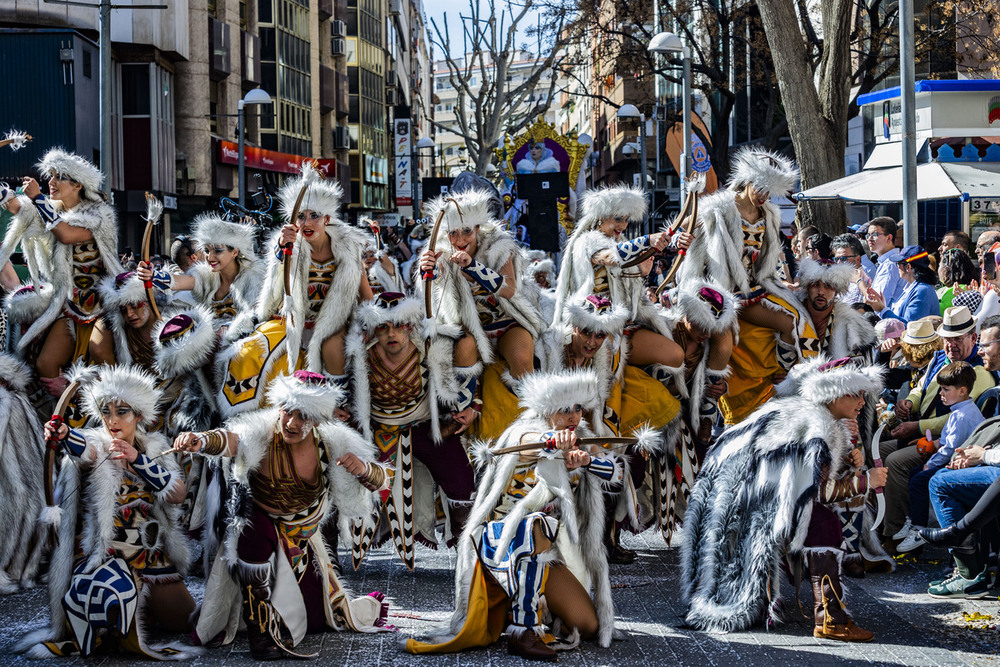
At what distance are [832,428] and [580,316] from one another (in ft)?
5.07

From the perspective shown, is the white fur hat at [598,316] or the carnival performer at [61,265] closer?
the white fur hat at [598,316]

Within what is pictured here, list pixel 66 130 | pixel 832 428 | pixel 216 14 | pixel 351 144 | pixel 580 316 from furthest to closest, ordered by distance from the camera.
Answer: pixel 351 144 → pixel 216 14 → pixel 66 130 → pixel 580 316 → pixel 832 428

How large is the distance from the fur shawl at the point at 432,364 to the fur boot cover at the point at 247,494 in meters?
0.87

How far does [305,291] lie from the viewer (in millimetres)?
6039

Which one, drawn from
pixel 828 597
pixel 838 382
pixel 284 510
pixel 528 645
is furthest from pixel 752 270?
pixel 284 510

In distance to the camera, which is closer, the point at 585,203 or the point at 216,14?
the point at 585,203

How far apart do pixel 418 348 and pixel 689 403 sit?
5.38ft

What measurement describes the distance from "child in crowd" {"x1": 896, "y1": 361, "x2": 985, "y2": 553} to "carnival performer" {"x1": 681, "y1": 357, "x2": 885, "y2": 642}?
914mm

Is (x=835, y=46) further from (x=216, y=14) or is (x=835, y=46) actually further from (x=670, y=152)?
(x=216, y=14)

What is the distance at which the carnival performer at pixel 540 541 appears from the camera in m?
4.73

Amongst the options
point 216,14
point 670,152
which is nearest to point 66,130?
point 216,14

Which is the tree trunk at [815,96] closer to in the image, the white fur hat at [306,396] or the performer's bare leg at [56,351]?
the performer's bare leg at [56,351]

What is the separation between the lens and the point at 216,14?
3011 centimetres

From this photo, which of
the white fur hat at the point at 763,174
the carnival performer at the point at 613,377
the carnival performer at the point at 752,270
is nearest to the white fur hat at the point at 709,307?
the carnival performer at the point at 752,270
